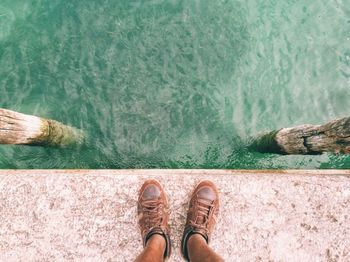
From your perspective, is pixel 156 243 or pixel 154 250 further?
pixel 156 243

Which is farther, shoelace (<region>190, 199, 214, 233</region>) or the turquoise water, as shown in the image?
the turquoise water

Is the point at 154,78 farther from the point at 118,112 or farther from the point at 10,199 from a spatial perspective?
the point at 10,199

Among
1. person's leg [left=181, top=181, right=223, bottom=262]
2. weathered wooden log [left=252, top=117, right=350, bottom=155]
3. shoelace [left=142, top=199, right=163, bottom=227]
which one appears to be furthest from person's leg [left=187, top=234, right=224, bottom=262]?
weathered wooden log [left=252, top=117, right=350, bottom=155]

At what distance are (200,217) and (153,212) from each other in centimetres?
47

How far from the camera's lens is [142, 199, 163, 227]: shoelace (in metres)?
3.08

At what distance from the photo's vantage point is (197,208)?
10.4ft

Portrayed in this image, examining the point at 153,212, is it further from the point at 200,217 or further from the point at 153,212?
the point at 200,217

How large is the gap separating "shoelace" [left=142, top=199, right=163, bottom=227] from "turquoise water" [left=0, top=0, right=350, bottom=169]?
1.71 m

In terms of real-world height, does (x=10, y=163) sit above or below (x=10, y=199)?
above

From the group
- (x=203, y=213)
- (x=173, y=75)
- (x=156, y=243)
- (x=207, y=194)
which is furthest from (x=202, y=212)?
(x=173, y=75)

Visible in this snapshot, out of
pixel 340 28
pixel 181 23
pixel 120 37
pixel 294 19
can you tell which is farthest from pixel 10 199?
pixel 340 28

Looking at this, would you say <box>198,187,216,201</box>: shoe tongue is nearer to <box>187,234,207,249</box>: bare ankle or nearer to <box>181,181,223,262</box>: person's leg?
<box>181,181,223,262</box>: person's leg

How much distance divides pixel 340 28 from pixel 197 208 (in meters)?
4.31

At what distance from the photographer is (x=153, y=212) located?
313cm
